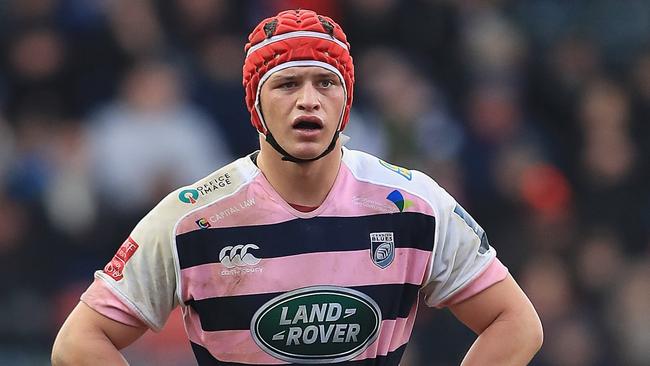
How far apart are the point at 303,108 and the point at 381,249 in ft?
1.90

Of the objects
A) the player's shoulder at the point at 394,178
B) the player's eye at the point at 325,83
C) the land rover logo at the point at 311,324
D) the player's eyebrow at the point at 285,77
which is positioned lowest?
the land rover logo at the point at 311,324

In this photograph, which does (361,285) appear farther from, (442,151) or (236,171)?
(442,151)

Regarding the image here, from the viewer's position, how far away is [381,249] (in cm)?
506

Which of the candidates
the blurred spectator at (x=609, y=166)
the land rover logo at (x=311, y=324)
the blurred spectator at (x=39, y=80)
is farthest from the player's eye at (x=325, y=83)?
the blurred spectator at (x=609, y=166)

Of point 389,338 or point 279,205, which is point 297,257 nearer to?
point 279,205

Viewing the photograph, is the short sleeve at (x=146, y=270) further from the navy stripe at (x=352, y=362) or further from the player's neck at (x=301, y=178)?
the player's neck at (x=301, y=178)

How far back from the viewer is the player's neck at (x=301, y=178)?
5070 millimetres

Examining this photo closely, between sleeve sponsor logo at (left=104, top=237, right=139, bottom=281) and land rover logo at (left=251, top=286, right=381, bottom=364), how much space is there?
0.47 m

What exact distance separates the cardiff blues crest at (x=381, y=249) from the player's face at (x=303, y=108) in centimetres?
38

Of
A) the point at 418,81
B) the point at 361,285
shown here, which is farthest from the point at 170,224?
the point at 418,81

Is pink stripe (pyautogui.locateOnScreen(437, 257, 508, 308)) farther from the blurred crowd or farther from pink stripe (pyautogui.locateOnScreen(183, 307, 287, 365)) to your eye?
the blurred crowd

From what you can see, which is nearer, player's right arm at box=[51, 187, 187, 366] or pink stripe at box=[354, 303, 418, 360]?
player's right arm at box=[51, 187, 187, 366]

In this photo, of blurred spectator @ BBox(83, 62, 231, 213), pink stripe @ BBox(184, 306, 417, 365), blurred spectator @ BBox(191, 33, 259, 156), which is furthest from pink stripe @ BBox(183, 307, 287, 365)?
blurred spectator @ BBox(191, 33, 259, 156)

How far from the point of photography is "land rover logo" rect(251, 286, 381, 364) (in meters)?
4.98
